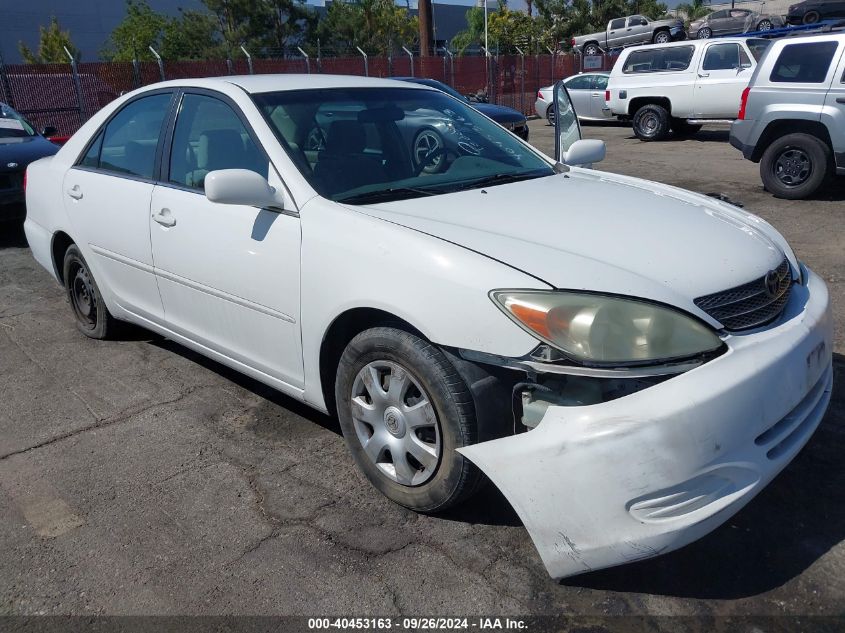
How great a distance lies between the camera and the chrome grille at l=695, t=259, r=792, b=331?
240 centimetres

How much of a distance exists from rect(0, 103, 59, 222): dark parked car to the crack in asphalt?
5.05 metres

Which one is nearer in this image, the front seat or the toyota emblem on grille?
the toyota emblem on grille

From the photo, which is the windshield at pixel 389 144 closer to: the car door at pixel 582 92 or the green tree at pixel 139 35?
the car door at pixel 582 92

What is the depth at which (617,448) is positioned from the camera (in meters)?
2.10

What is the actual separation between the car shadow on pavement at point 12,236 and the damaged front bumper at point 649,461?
7.35 meters

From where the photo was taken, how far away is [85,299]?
481 centimetres

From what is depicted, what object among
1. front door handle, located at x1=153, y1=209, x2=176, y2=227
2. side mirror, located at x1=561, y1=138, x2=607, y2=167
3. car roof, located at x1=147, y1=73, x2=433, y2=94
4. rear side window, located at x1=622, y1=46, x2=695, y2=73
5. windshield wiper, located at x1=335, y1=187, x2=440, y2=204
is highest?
rear side window, located at x1=622, y1=46, x2=695, y2=73

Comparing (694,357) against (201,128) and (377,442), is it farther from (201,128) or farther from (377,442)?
(201,128)

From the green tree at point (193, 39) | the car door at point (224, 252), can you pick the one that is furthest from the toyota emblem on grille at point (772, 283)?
the green tree at point (193, 39)

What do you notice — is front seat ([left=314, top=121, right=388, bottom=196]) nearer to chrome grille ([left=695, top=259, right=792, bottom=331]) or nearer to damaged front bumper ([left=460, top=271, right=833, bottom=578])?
damaged front bumper ([left=460, top=271, right=833, bottom=578])

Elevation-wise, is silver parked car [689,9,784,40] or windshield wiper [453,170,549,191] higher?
silver parked car [689,9,784,40]

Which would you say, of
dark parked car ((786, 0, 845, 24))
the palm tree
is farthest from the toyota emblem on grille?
the palm tree

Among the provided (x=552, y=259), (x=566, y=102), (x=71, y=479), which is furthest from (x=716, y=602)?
(x=566, y=102)

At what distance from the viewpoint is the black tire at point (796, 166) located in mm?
8453
